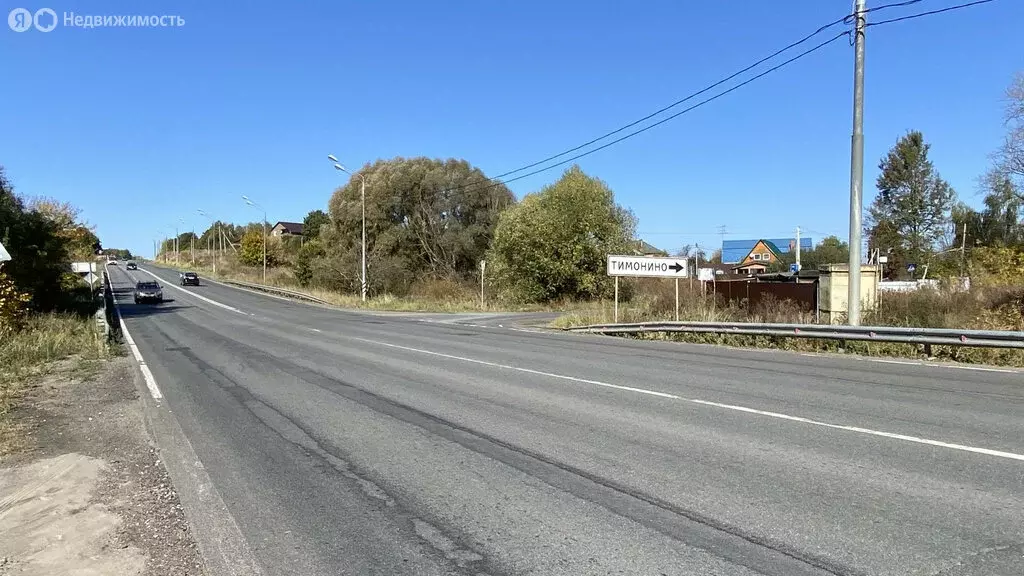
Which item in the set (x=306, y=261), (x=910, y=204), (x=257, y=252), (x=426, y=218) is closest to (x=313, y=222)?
(x=257, y=252)

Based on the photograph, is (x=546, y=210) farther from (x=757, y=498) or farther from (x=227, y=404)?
(x=757, y=498)

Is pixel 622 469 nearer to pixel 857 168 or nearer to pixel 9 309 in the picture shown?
pixel 857 168

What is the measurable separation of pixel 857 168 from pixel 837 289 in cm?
563

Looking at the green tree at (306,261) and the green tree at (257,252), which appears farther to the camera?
the green tree at (257,252)

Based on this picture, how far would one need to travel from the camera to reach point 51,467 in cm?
A: 638

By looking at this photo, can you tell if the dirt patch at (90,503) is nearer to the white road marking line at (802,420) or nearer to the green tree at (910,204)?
the white road marking line at (802,420)

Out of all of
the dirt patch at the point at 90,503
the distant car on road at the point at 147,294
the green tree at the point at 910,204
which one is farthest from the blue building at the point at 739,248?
the dirt patch at the point at 90,503

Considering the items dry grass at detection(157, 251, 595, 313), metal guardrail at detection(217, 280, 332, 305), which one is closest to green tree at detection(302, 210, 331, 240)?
metal guardrail at detection(217, 280, 332, 305)

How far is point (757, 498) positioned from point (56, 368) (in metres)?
14.5

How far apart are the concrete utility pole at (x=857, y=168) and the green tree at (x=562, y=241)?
2673 centimetres

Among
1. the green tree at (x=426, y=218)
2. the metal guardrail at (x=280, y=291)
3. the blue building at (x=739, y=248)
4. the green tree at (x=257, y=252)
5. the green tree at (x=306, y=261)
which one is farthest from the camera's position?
the blue building at (x=739, y=248)

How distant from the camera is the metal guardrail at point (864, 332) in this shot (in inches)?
471

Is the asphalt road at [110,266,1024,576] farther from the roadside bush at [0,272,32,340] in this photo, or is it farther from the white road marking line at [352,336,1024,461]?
the roadside bush at [0,272,32,340]

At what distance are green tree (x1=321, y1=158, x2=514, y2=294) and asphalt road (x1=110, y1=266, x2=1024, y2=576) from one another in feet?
144
